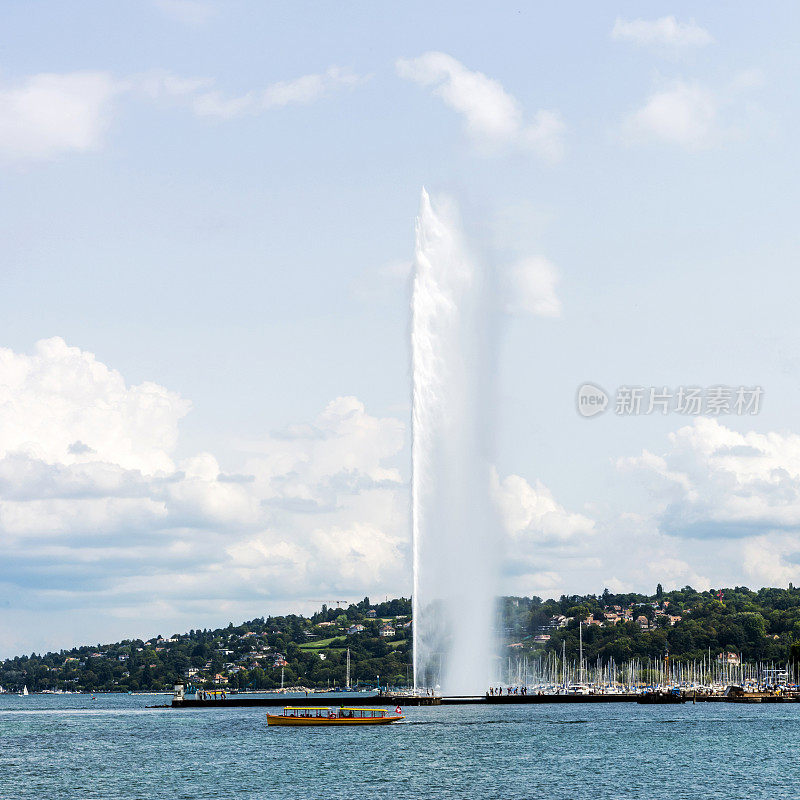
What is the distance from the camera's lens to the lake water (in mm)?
67938

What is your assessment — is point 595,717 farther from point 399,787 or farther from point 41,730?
point 399,787

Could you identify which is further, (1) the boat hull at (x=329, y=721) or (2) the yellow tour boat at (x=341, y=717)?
(2) the yellow tour boat at (x=341, y=717)

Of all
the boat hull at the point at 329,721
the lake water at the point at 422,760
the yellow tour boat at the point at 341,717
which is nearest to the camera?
the lake water at the point at 422,760

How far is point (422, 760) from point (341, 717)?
140 ft

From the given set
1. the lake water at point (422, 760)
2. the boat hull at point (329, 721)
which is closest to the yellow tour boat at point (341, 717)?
the boat hull at point (329, 721)

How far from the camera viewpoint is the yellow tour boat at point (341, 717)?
120625 mm

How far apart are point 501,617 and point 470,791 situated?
192 feet

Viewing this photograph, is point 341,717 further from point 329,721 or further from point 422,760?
point 422,760

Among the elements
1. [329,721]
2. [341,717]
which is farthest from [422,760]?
[341,717]

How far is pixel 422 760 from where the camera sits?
268ft

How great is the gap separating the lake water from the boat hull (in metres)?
1.93

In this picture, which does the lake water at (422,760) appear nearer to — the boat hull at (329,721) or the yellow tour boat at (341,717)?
the boat hull at (329,721)

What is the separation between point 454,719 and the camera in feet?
404

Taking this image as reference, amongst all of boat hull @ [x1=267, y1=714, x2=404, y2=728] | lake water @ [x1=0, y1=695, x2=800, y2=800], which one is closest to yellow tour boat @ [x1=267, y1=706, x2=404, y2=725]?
boat hull @ [x1=267, y1=714, x2=404, y2=728]
